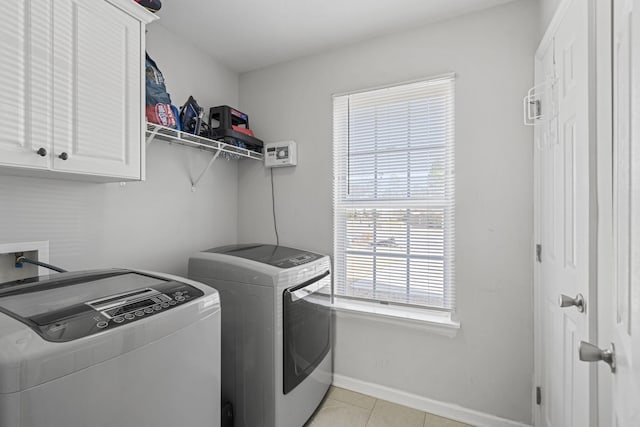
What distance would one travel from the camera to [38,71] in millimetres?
1045

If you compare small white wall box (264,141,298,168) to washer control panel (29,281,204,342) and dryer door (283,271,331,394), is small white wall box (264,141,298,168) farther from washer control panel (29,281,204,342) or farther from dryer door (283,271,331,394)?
washer control panel (29,281,204,342)

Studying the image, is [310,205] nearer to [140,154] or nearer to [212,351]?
[140,154]

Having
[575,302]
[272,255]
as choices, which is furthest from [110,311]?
[575,302]

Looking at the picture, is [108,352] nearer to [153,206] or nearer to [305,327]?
[305,327]

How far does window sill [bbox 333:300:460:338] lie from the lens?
1.86m

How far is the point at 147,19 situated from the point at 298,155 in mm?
1240

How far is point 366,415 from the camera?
189 centimetres

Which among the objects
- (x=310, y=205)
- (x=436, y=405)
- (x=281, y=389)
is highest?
(x=310, y=205)

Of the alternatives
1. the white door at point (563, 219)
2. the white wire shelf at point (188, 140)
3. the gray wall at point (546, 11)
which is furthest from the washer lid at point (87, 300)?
the gray wall at point (546, 11)

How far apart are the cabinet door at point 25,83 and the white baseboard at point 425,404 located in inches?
85.7

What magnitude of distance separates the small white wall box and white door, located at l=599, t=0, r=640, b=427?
5.98 feet

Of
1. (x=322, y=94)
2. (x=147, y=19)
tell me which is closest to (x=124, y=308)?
(x=147, y=19)

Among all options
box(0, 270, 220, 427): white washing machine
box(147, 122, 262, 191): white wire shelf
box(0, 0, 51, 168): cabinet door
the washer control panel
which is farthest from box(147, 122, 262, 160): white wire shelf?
the washer control panel

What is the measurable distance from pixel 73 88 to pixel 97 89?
0.29ft
